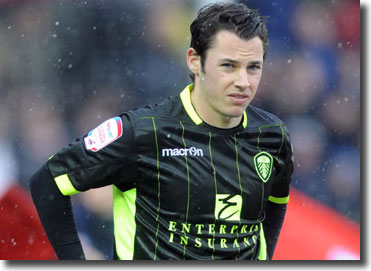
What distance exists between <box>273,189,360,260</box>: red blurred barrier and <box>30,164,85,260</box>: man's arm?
875mm

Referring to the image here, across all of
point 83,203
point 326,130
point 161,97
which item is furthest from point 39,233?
point 326,130

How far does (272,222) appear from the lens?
5.30 ft

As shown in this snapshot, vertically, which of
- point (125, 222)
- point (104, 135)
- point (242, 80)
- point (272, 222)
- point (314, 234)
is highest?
point (242, 80)

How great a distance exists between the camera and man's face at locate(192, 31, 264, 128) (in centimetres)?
128

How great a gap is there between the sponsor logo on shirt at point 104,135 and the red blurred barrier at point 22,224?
0.79 metres

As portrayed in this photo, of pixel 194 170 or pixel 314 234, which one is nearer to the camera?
pixel 194 170

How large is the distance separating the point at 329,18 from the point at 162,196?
Answer: 1.22 meters

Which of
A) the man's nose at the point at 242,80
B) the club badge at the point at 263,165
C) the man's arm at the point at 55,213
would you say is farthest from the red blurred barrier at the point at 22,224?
the man's nose at the point at 242,80

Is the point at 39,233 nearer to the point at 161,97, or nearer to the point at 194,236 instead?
the point at 161,97

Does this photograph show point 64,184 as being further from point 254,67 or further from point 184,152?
point 254,67

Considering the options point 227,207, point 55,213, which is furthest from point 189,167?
point 55,213

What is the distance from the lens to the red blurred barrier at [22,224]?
6.35 ft

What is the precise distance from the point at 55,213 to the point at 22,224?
81 cm

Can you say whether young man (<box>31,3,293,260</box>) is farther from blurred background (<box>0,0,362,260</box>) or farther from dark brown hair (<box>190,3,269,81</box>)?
blurred background (<box>0,0,362,260</box>)
